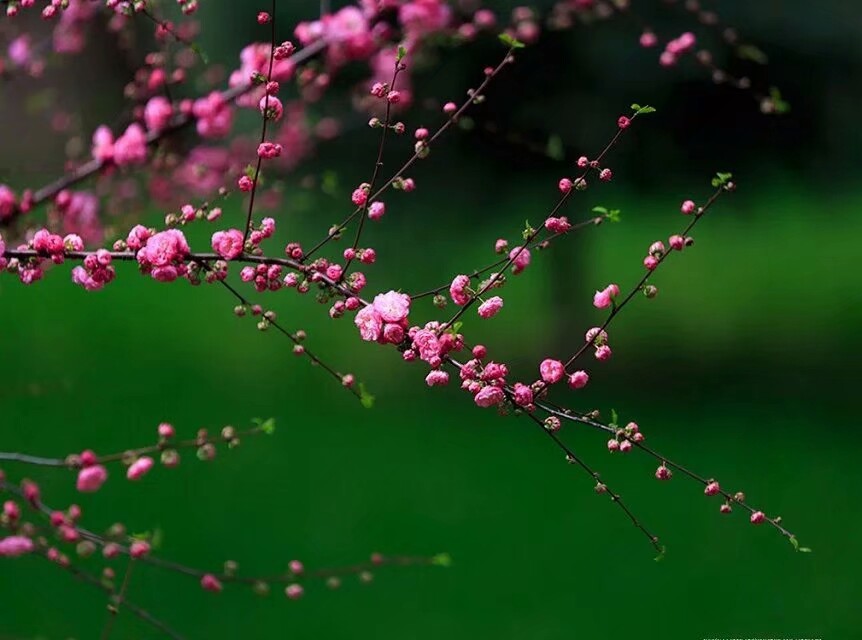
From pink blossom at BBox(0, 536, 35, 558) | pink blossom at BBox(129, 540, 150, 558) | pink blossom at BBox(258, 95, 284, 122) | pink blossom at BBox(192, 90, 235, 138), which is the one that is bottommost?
pink blossom at BBox(129, 540, 150, 558)

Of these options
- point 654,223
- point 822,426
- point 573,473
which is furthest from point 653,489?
point 654,223

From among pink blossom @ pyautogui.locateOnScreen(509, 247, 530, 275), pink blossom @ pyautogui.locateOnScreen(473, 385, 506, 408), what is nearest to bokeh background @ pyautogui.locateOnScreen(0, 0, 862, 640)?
pink blossom @ pyautogui.locateOnScreen(509, 247, 530, 275)

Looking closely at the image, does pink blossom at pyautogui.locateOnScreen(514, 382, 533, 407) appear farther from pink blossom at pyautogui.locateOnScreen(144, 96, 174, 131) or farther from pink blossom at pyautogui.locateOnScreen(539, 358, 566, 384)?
pink blossom at pyautogui.locateOnScreen(144, 96, 174, 131)

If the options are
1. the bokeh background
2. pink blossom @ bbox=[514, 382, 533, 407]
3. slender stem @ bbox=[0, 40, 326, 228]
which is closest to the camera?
pink blossom @ bbox=[514, 382, 533, 407]

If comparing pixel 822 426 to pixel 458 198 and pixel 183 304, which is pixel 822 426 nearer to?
pixel 458 198

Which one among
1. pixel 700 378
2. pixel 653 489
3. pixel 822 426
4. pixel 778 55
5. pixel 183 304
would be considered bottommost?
pixel 653 489

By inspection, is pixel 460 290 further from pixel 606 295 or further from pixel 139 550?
pixel 139 550

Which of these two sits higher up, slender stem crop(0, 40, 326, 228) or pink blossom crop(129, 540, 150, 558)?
slender stem crop(0, 40, 326, 228)

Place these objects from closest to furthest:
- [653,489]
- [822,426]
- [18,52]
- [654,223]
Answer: [18,52], [653,489], [822,426], [654,223]

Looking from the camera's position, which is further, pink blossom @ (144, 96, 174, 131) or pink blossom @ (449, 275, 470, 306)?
pink blossom @ (144, 96, 174, 131)
